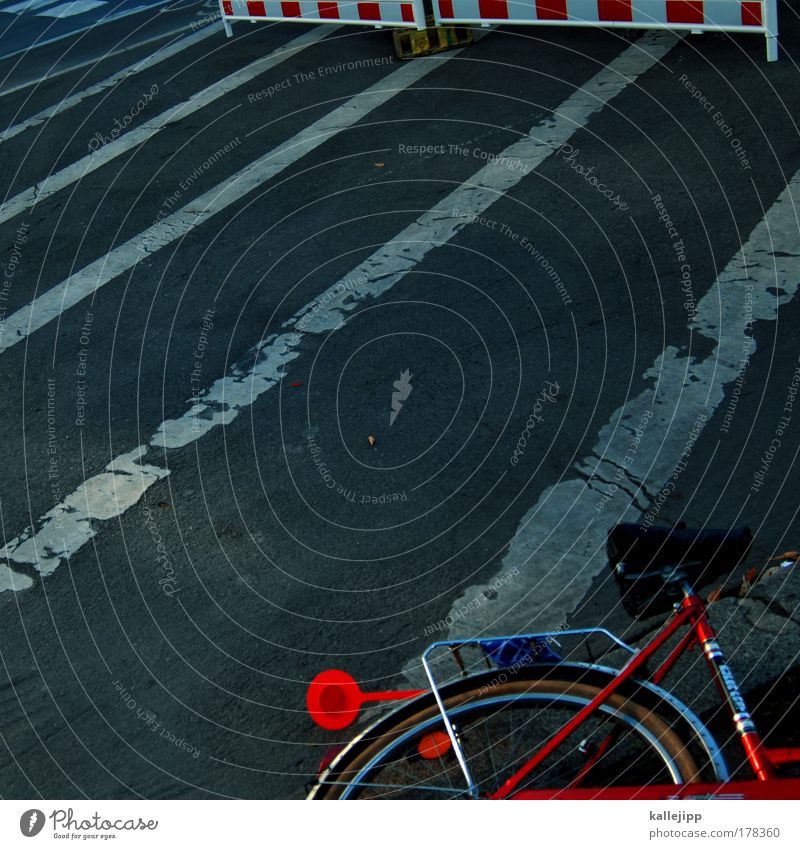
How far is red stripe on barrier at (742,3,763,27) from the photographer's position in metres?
7.67

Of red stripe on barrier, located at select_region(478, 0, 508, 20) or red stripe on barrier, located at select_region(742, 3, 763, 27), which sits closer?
red stripe on barrier, located at select_region(742, 3, 763, 27)

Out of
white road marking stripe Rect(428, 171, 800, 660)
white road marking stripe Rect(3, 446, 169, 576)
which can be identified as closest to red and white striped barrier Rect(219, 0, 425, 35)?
white road marking stripe Rect(428, 171, 800, 660)

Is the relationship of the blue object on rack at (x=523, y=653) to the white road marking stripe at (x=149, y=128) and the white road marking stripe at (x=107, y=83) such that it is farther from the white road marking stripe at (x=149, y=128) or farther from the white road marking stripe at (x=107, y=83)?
the white road marking stripe at (x=107, y=83)

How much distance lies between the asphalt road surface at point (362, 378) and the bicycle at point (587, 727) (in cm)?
56

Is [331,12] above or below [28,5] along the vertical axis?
below

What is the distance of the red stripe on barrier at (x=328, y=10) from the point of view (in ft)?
30.6

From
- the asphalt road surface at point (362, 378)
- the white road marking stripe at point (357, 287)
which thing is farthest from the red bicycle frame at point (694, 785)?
the white road marking stripe at point (357, 287)

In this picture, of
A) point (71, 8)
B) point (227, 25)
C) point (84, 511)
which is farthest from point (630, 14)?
point (71, 8)

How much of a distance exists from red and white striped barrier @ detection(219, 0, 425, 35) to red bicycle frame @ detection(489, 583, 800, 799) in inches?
268

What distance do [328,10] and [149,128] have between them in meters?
1.94

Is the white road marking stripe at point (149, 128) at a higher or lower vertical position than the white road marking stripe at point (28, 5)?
lower

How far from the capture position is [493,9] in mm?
8625

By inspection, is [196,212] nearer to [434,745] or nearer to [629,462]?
[629,462]

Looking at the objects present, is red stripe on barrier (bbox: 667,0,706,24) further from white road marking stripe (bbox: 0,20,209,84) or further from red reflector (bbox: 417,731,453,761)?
red reflector (bbox: 417,731,453,761)
